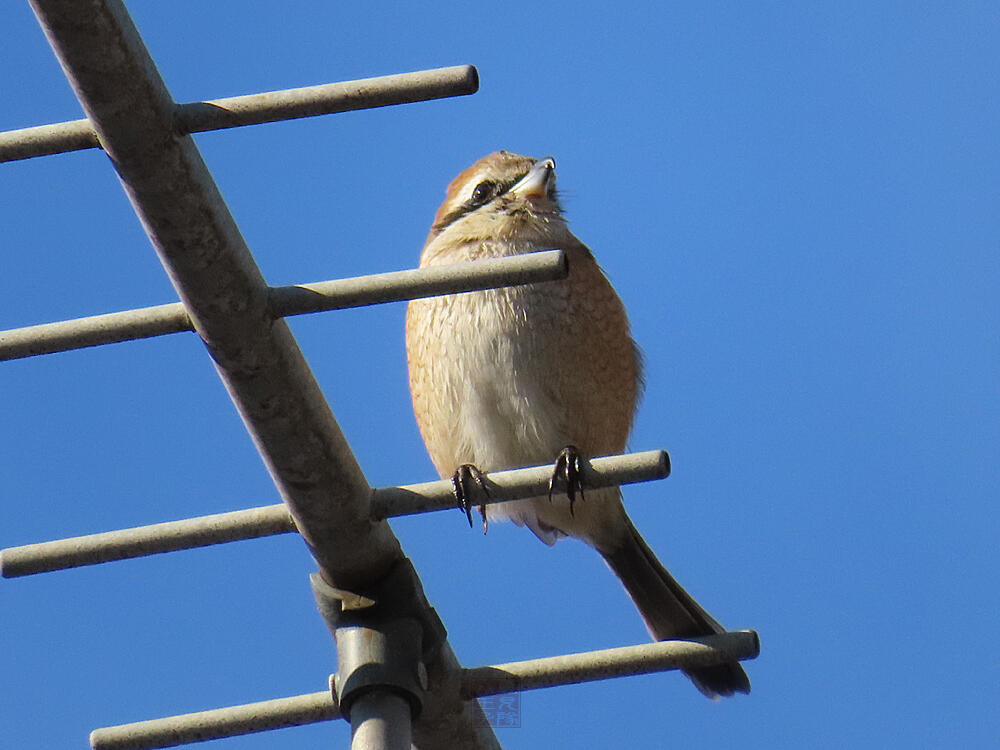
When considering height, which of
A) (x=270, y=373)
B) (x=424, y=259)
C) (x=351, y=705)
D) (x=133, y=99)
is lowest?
(x=351, y=705)

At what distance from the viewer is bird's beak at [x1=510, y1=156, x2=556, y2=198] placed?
19.4ft

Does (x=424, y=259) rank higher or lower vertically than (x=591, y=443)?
higher

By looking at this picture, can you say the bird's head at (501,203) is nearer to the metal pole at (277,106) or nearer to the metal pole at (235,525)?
the metal pole at (235,525)

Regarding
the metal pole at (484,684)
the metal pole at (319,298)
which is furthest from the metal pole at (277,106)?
the metal pole at (484,684)

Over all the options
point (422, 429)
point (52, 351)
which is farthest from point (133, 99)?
point (422, 429)

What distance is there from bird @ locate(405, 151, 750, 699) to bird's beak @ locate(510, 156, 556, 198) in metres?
0.01

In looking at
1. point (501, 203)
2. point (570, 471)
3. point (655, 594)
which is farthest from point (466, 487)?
point (501, 203)

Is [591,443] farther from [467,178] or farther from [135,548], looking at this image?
[135,548]

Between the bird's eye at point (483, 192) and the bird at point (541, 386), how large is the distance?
5.0 inches

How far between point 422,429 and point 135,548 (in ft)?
8.42

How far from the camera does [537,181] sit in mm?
5926

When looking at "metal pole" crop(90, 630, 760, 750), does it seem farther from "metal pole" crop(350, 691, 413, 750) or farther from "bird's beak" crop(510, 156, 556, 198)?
"bird's beak" crop(510, 156, 556, 198)

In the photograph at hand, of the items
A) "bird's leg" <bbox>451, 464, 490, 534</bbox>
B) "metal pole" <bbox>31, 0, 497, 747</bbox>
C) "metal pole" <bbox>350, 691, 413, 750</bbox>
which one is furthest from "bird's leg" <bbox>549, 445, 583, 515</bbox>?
"metal pole" <bbox>350, 691, 413, 750</bbox>

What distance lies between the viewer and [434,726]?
335 cm
